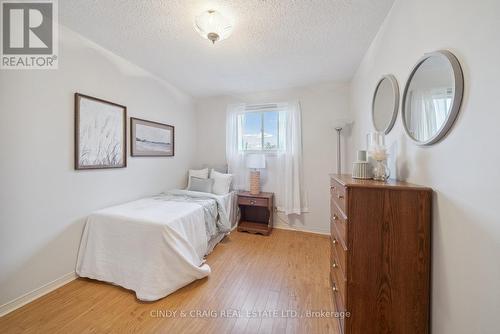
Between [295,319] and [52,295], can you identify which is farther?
[52,295]

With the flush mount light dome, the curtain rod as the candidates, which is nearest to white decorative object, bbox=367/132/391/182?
the flush mount light dome

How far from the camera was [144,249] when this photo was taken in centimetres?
173

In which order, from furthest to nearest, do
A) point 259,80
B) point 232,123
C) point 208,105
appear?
point 208,105, point 232,123, point 259,80

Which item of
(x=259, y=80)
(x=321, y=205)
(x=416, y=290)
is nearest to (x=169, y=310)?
(x=416, y=290)

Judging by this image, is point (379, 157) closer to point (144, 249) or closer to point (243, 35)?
point (243, 35)

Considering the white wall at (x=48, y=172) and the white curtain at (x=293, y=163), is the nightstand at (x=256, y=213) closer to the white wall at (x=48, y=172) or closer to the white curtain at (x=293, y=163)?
the white curtain at (x=293, y=163)

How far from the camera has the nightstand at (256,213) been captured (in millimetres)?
3099

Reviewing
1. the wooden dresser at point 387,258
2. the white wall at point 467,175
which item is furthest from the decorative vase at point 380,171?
the wooden dresser at point 387,258

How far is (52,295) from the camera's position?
1685 mm

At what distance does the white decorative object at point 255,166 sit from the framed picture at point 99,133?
1818 millimetres

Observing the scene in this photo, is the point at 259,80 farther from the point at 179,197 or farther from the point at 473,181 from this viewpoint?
the point at 473,181

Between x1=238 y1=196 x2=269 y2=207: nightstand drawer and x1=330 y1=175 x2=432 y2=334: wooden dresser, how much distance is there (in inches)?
77.1

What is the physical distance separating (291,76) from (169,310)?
3.15 metres

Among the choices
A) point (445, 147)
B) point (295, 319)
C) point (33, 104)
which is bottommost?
point (295, 319)
